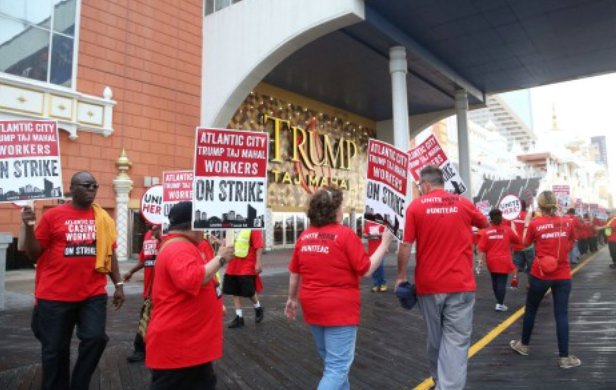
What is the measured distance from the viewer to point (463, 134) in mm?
26172

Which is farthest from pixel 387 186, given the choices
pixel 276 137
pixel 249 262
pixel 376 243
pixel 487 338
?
pixel 276 137

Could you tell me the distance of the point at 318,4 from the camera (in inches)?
645

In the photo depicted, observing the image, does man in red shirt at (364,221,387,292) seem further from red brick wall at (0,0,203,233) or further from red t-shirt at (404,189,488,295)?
red brick wall at (0,0,203,233)

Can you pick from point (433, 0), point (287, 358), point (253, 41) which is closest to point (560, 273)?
point (287, 358)

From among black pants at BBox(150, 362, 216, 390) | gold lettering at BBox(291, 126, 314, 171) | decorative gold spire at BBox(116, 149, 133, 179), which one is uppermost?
gold lettering at BBox(291, 126, 314, 171)

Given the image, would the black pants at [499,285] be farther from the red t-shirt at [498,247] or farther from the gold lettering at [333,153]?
the gold lettering at [333,153]

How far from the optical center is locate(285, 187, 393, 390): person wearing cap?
330 cm

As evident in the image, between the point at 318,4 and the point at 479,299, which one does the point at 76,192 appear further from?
the point at 318,4

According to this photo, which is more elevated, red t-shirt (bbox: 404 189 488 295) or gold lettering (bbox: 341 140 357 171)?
gold lettering (bbox: 341 140 357 171)

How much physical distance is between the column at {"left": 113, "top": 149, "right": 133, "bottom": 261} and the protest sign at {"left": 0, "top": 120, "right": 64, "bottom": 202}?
469 inches

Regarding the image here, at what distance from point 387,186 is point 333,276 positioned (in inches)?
43.7

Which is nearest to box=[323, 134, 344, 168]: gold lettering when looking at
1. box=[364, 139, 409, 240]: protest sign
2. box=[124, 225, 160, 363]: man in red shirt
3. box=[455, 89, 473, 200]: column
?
box=[455, 89, 473, 200]: column

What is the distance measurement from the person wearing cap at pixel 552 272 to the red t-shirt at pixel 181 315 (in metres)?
3.75

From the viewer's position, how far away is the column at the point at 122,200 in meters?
16.6
